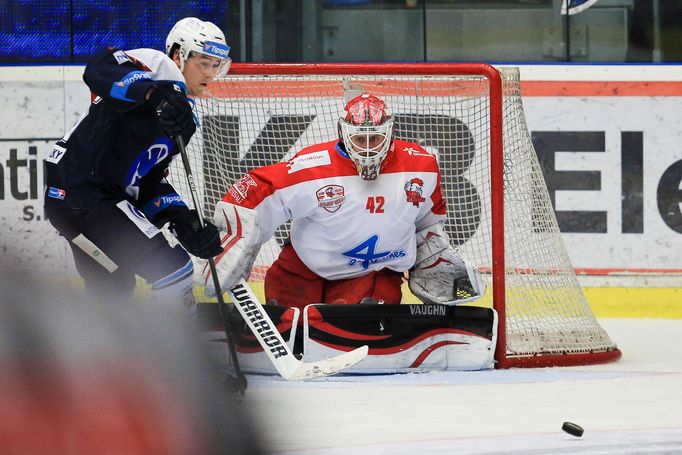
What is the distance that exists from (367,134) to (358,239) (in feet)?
1.09

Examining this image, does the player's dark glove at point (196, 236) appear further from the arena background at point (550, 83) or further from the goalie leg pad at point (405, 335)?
the arena background at point (550, 83)

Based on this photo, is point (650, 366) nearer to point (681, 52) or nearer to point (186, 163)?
point (186, 163)

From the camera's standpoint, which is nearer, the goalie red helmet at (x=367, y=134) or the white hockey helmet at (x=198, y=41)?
the white hockey helmet at (x=198, y=41)

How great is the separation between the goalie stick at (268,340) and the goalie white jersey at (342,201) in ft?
0.81

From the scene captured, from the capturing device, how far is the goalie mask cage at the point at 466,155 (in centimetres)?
409

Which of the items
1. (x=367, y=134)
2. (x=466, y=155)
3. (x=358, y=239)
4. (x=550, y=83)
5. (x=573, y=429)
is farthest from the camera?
(x=550, y=83)

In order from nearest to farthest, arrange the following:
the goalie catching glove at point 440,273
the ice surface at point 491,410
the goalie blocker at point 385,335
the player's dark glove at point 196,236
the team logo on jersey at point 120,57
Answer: the ice surface at point 491,410, the team logo on jersey at point 120,57, the player's dark glove at point 196,236, the goalie blocker at point 385,335, the goalie catching glove at point 440,273

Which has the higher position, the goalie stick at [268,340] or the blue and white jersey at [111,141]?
the blue and white jersey at [111,141]

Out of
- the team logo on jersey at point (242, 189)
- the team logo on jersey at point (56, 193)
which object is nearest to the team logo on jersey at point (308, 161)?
the team logo on jersey at point (242, 189)

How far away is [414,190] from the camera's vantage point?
3896 mm

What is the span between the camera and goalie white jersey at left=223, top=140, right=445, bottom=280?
12.6ft

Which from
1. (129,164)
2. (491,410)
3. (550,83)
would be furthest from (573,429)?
(550,83)

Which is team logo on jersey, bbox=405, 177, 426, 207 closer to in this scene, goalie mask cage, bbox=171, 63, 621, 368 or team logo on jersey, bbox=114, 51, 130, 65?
goalie mask cage, bbox=171, 63, 621, 368

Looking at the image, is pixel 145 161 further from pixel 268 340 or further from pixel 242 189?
pixel 268 340
